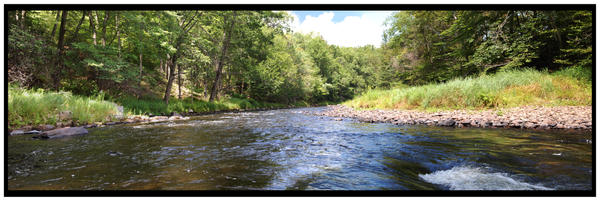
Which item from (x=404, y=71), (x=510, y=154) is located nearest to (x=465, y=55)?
(x=404, y=71)

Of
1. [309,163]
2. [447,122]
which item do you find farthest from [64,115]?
[447,122]

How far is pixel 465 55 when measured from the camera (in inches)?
811

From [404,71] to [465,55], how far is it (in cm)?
878

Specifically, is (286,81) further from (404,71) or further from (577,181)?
(577,181)

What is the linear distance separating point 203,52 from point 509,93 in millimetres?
20826

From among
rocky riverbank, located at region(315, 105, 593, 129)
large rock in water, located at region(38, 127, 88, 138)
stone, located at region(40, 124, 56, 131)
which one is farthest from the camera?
stone, located at region(40, 124, 56, 131)

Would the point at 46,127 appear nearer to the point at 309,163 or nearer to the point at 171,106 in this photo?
the point at 309,163

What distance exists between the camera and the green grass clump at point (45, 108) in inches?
327

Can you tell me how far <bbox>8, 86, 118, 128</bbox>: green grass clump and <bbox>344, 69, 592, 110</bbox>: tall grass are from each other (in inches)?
566

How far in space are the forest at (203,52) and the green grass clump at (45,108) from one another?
0.13ft

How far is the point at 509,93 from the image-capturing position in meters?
11.4

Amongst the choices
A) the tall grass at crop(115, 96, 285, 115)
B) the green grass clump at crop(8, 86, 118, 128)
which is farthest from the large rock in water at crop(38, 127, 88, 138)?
the tall grass at crop(115, 96, 285, 115)

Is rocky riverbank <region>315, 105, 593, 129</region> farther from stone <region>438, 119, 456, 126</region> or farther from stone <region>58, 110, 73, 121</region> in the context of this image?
stone <region>58, 110, 73, 121</region>

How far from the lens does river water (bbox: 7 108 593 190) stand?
316 centimetres
